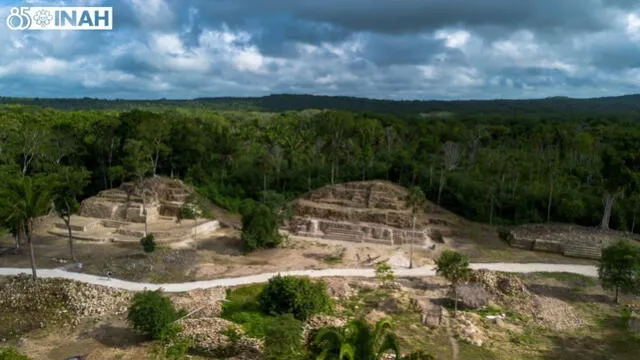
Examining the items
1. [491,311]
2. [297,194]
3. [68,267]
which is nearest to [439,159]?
[297,194]

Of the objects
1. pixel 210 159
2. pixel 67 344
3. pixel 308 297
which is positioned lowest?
pixel 67 344

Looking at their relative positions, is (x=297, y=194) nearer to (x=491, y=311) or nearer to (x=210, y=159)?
(x=210, y=159)

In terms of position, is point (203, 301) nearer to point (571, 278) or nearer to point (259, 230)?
point (259, 230)

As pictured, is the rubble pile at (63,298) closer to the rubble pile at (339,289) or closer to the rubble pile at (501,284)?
the rubble pile at (339,289)

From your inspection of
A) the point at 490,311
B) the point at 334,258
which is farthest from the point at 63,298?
the point at 490,311

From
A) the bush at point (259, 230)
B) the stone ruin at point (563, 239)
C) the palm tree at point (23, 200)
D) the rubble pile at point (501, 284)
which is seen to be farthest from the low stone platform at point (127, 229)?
the stone ruin at point (563, 239)
